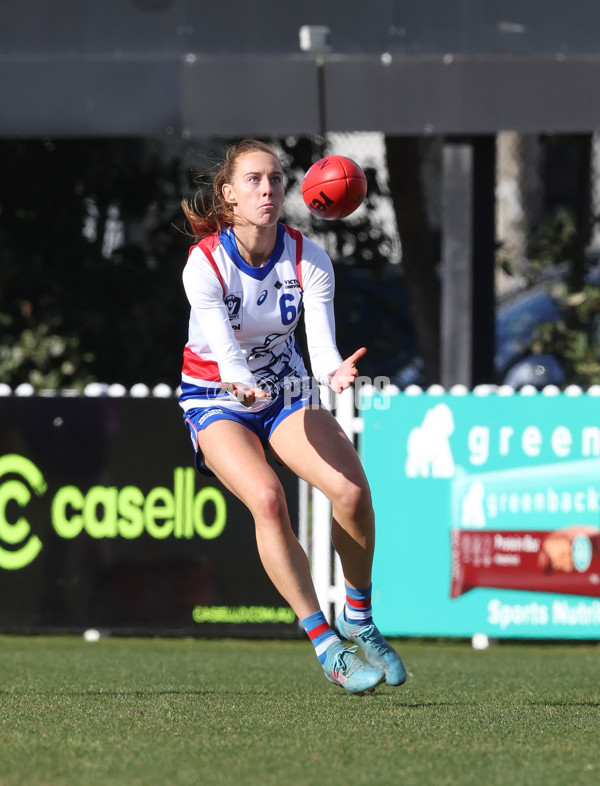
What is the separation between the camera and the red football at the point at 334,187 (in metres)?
5.11

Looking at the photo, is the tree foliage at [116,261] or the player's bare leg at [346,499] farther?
the tree foliage at [116,261]

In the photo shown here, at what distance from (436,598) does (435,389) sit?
4.69 ft

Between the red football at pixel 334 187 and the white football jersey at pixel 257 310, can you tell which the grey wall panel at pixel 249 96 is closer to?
the red football at pixel 334 187

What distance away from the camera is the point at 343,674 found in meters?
4.55

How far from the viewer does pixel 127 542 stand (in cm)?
886

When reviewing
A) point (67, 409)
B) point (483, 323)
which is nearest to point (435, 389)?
point (483, 323)

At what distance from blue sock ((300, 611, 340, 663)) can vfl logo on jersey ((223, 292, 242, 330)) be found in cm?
113

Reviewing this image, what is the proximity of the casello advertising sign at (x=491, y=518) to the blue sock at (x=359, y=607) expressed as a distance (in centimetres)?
374

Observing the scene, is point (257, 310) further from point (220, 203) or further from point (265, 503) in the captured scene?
point (265, 503)

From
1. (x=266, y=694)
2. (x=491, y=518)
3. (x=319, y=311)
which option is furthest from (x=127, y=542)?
(x=319, y=311)

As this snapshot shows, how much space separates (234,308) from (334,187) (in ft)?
2.34

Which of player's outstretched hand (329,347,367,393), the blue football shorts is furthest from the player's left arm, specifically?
player's outstretched hand (329,347,367,393)

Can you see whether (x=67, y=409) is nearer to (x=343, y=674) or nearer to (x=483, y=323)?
(x=483, y=323)

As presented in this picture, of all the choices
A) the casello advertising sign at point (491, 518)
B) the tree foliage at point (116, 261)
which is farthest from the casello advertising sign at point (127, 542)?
the tree foliage at point (116, 261)
